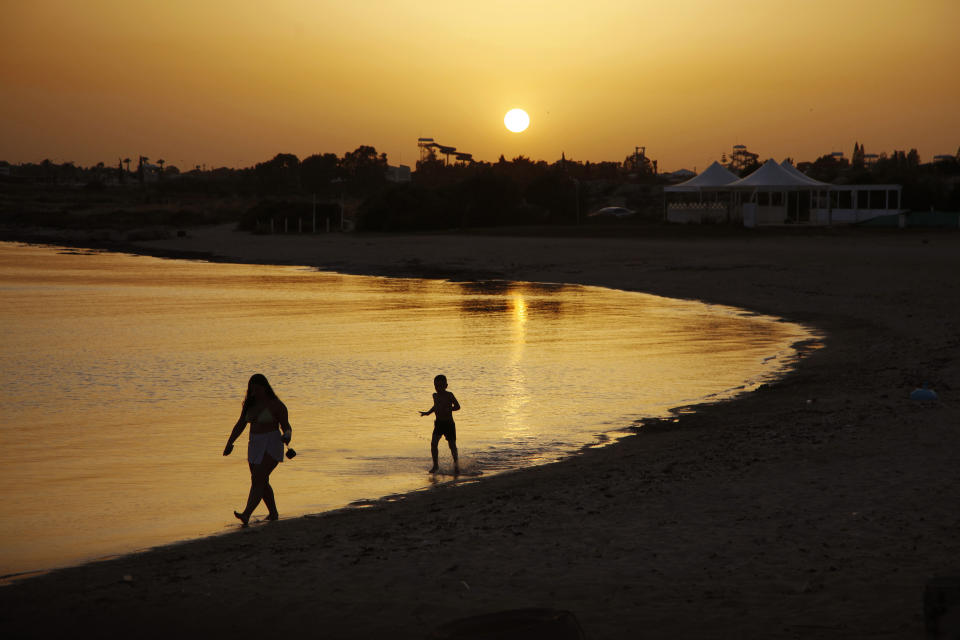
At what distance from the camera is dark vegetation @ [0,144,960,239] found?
254 ft

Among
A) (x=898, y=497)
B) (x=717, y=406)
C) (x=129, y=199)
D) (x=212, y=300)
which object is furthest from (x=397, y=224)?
(x=129, y=199)

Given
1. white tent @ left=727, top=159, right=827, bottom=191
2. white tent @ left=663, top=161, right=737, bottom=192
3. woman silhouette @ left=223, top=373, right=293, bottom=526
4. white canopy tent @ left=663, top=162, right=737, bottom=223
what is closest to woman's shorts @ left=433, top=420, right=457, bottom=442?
woman silhouette @ left=223, top=373, right=293, bottom=526

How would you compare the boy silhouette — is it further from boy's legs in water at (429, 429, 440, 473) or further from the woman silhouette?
the woman silhouette

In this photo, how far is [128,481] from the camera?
9867mm

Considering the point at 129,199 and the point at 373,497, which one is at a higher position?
the point at 129,199

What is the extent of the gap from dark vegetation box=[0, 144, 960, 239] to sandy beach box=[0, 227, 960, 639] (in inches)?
2073

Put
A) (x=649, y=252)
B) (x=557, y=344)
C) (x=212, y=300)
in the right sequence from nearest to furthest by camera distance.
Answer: (x=557, y=344), (x=212, y=300), (x=649, y=252)

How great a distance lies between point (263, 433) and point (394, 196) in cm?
7429

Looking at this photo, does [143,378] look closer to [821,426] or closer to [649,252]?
[821,426]

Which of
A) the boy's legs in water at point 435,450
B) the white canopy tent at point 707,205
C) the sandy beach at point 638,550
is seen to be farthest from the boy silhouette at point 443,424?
the white canopy tent at point 707,205

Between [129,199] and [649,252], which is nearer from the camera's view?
[649,252]

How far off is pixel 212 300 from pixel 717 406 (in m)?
22.4

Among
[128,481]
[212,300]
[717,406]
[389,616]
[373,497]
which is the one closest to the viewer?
[389,616]

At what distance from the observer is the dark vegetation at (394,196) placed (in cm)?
7731
